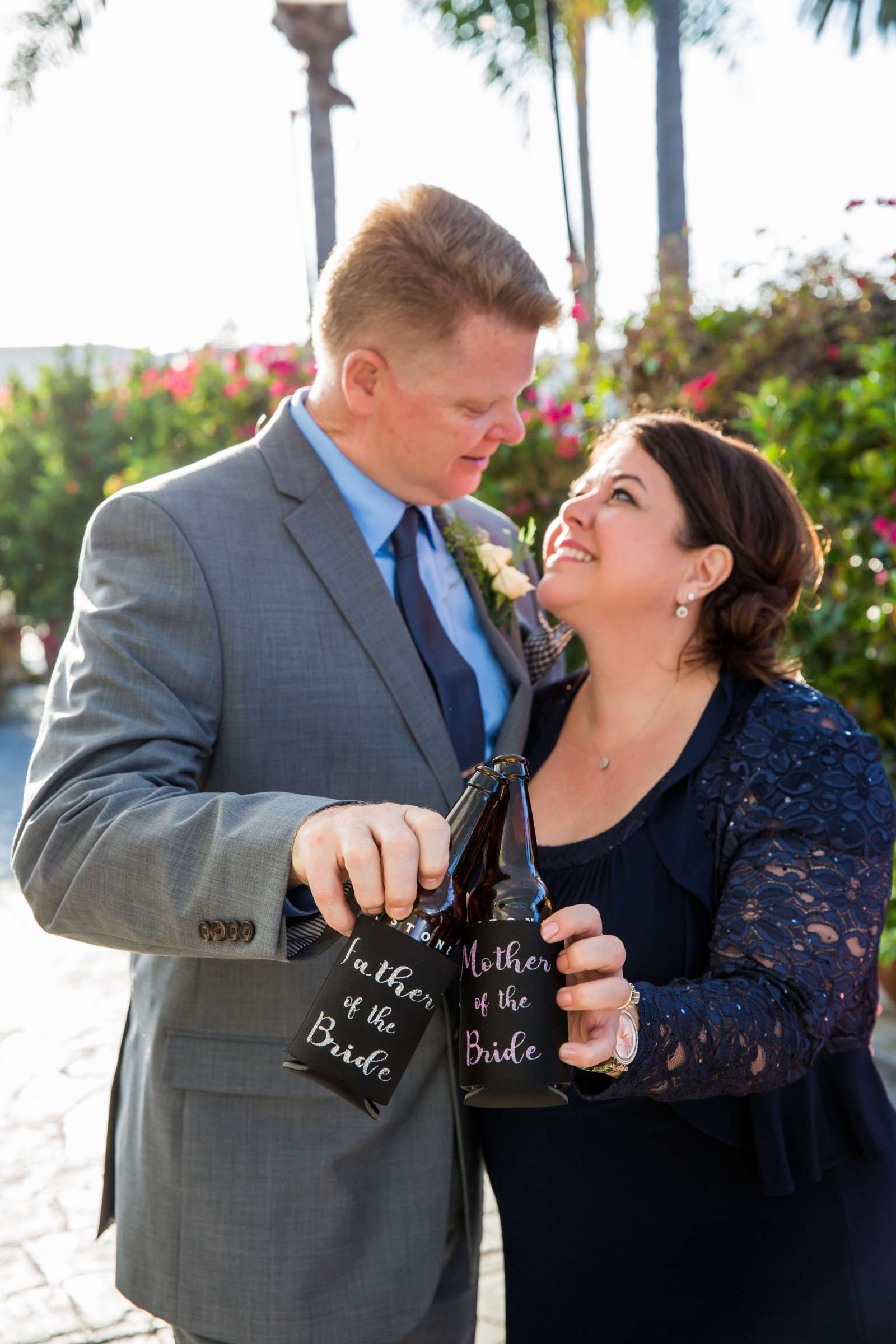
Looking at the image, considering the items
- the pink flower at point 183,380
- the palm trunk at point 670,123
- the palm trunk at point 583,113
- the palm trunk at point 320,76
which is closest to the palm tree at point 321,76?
the palm trunk at point 320,76

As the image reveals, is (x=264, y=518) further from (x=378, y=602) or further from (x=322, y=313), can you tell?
(x=322, y=313)

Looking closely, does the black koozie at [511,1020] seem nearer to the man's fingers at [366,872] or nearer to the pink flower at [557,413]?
Answer: the man's fingers at [366,872]

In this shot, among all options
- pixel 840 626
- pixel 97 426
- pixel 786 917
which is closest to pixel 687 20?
pixel 97 426

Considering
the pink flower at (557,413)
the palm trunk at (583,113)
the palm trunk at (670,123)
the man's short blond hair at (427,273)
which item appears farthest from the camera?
the palm trunk at (583,113)

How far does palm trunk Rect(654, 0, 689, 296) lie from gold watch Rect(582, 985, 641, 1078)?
44.1ft

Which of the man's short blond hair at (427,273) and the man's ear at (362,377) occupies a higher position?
the man's short blond hair at (427,273)

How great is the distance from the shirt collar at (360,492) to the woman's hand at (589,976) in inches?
41.0

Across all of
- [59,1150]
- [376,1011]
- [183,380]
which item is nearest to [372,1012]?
[376,1011]

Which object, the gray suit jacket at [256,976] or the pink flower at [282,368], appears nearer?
the gray suit jacket at [256,976]

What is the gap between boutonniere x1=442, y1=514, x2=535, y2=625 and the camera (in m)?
2.44

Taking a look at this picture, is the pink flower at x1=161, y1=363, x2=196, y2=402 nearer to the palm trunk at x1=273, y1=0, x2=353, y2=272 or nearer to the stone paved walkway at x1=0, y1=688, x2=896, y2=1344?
the palm trunk at x1=273, y1=0, x2=353, y2=272

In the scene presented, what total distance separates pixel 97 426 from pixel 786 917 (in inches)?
474

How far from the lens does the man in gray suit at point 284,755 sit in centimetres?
167

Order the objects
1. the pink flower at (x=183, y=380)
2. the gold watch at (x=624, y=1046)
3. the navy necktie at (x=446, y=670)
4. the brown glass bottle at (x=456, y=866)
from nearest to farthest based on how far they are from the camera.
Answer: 1. the brown glass bottle at (x=456, y=866)
2. the gold watch at (x=624, y=1046)
3. the navy necktie at (x=446, y=670)
4. the pink flower at (x=183, y=380)
